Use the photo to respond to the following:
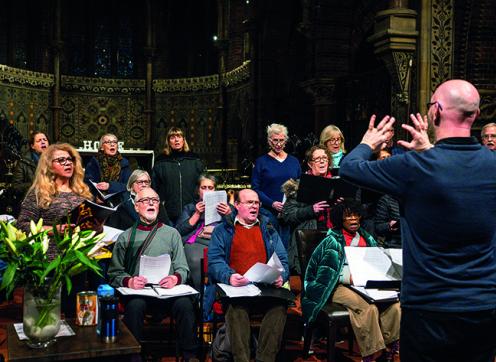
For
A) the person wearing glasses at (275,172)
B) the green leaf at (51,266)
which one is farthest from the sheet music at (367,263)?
the green leaf at (51,266)

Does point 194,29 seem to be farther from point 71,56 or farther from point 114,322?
point 114,322

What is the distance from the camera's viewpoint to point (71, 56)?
19.0 metres

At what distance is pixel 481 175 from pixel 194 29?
18.0 metres

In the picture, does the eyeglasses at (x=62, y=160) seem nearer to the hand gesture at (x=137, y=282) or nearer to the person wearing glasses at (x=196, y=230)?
the hand gesture at (x=137, y=282)

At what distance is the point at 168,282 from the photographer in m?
4.64

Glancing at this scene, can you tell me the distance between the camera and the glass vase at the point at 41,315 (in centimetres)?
323

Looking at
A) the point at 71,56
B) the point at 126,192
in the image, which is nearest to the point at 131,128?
the point at 71,56

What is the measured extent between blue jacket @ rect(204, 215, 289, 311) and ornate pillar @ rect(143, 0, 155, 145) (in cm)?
1363

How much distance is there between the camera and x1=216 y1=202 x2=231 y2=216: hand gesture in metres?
5.42

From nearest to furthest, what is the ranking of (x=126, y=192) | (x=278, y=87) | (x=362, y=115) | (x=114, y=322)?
1. (x=114, y=322)
2. (x=126, y=192)
3. (x=362, y=115)
4. (x=278, y=87)

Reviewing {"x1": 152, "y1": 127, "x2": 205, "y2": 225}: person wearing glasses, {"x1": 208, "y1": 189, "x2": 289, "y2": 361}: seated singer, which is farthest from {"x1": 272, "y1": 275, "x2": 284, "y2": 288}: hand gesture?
{"x1": 152, "y1": 127, "x2": 205, "y2": 225}: person wearing glasses

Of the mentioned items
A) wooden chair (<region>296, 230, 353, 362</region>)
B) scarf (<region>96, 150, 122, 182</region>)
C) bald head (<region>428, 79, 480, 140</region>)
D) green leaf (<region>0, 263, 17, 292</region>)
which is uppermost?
bald head (<region>428, 79, 480, 140</region>)

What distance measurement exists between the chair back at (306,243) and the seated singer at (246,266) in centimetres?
15

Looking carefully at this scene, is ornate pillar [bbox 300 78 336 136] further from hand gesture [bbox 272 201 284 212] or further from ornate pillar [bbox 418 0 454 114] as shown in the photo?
hand gesture [bbox 272 201 284 212]
